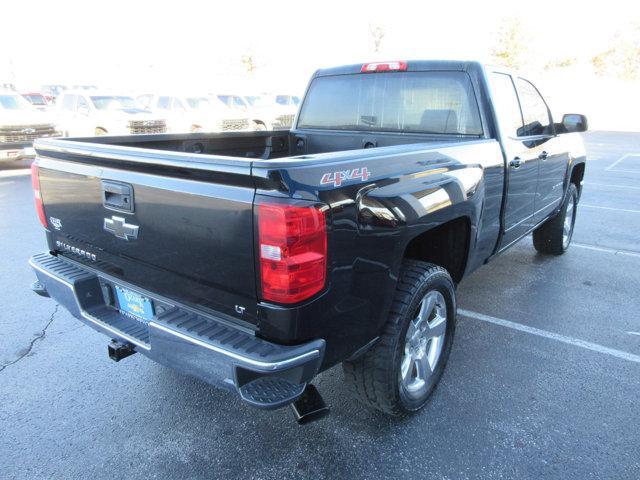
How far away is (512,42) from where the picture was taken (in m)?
38.7

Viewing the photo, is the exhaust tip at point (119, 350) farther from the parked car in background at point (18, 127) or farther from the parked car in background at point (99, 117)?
the parked car in background at point (99, 117)

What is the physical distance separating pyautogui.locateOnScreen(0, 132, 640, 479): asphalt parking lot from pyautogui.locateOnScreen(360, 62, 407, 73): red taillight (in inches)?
81.8

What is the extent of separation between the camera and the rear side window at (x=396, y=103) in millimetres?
3432

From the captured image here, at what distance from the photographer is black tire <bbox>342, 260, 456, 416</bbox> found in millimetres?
2434

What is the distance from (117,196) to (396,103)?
7.45 feet

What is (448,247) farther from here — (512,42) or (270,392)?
(512,42)

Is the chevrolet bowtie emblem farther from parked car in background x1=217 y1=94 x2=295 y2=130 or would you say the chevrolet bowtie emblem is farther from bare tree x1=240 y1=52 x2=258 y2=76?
bare tree x1=240 y1=52 x2=258 y2=76

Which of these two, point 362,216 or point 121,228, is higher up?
point 362,216

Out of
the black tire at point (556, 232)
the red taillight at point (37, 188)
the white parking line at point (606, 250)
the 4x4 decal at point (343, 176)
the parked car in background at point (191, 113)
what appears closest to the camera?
the 4x4 decal at point (343, 176)

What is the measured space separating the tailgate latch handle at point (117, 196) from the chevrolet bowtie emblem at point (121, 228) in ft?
0.20

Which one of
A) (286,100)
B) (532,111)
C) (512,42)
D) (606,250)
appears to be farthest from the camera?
(512,42)

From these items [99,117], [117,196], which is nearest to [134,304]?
[117,196]

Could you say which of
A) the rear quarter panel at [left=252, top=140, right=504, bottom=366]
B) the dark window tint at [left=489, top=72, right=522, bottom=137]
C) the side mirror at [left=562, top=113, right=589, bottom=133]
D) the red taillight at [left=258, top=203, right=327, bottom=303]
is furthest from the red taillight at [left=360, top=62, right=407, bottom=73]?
the red taillight at [left=258, top=203, right=327, bottom=303]

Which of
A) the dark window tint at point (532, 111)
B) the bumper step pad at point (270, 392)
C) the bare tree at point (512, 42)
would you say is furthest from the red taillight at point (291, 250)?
the bare tree at point (512, 42)
